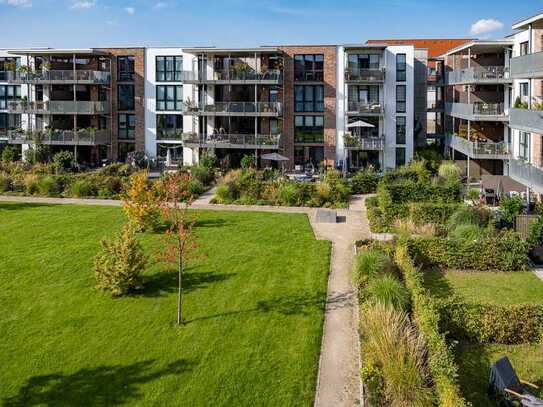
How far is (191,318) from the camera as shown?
14320 millimetres

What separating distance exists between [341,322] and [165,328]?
13.1 ft

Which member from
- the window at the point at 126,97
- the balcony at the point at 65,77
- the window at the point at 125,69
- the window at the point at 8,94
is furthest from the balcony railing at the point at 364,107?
the window at the point at 8,94

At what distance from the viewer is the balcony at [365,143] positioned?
132 feet

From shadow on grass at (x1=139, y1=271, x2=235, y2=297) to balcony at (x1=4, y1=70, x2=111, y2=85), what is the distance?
29007mm

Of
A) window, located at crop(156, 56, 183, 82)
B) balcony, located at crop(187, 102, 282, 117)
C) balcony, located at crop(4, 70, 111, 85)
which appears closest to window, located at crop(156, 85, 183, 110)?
window, located at crop(156, 56, 183, 82)

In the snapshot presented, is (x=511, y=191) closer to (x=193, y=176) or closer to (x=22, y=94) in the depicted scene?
(x=193, y=176)

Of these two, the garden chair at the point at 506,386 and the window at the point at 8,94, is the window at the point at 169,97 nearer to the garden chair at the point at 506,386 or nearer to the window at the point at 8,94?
the window at the point at 8,94

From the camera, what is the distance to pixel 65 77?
43.0 meters

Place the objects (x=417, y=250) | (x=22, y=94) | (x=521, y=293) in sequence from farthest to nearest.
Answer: (x=22, y=94) → (x=417, y=250) → (x=521, y=293)

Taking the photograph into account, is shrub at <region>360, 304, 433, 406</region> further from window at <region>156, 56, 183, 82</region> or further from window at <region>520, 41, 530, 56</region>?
window at <region>156, 56, 183, 82</region>

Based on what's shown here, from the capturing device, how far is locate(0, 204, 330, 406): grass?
11.1 m

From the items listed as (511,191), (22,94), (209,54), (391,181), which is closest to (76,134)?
(22,94)

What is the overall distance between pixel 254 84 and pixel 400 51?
10061 millimetres

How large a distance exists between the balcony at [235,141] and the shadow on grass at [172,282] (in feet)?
77.0
